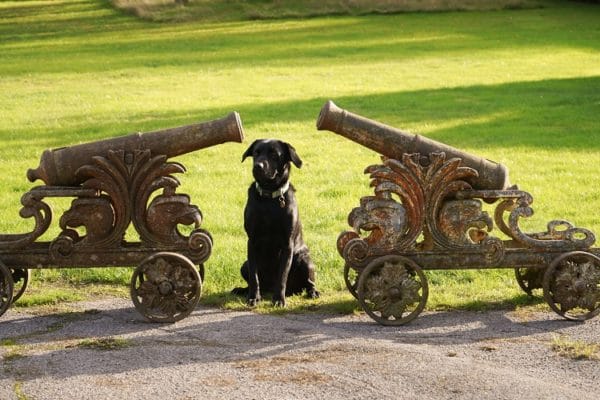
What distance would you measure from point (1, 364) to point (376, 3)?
3840 cm

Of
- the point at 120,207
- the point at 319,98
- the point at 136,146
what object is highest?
the point at 319,98

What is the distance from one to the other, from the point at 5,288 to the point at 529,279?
4.17 metres

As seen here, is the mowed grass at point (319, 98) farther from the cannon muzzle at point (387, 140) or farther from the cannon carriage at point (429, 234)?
the cannon muzzle at point (387, 140)

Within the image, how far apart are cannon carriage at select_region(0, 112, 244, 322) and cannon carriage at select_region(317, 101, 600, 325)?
42.3 inches

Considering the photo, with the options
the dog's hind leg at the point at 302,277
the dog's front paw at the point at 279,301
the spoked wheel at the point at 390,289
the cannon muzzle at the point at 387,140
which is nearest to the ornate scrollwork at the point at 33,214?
the dog's front paw at the point at 279,301

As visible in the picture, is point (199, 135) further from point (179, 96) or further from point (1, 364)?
point (179, 96)

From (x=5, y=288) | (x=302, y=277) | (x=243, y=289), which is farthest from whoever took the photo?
(x=243, y=289)

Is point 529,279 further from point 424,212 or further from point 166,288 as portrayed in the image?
point 166,288

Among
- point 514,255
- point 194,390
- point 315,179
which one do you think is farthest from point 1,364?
point 315,179

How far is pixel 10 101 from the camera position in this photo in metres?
24.9

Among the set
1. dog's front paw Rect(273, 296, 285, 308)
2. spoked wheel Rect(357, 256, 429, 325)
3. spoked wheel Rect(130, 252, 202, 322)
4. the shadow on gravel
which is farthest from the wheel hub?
spoked wheel Rect(357, 256, 429, 325)

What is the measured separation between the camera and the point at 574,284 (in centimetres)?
908

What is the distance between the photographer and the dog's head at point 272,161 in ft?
30.7

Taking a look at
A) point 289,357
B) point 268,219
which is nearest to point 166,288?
point 268,219
